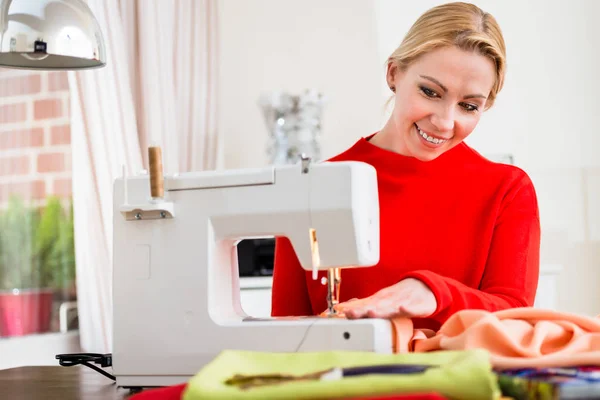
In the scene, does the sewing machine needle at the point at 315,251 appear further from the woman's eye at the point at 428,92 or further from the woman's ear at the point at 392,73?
the woman's ear at the point at 392,73

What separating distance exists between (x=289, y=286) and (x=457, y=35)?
25.6 inches

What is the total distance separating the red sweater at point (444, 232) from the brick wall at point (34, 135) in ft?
4.41

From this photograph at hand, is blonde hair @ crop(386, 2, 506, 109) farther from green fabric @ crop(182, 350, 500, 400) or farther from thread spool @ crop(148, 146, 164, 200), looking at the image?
green fabric @ crop(182, 350, 500, 400)

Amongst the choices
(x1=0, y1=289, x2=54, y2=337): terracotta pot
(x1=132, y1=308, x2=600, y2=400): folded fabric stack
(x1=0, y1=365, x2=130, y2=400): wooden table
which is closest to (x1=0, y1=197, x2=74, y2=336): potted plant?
(x1=0, y1=289, x2=54, y2=337): terracotta pot

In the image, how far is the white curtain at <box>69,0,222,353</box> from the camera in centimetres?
302

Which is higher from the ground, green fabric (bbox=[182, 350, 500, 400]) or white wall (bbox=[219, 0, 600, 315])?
white wall (bbox=[219, 0, 600, 315])

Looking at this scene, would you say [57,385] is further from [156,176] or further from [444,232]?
[444,232]

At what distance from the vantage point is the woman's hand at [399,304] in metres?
1.31

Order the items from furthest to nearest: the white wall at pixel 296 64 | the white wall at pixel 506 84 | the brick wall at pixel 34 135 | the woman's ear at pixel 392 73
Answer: the white wall at pixel 296 64
the white wall at pixel 506 84
the brick wall at pixel 34 135
the woman's ear at pixel 392 73

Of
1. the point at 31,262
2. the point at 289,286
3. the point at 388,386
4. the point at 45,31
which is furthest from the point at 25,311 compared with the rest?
the point at 388,386

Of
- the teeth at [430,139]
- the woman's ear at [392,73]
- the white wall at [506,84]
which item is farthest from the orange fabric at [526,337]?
the white wall at [506,84]

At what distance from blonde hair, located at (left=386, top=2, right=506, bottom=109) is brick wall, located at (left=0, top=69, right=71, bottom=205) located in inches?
61.8

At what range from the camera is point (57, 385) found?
1505 mm

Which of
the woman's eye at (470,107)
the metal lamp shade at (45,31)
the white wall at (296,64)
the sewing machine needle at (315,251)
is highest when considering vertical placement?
the white wall at (296,64)
